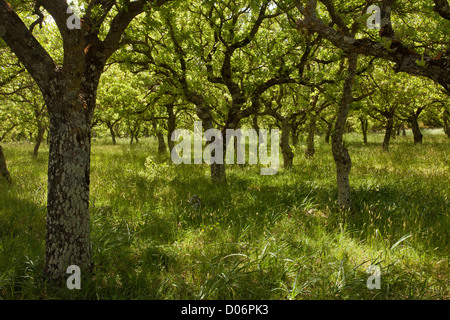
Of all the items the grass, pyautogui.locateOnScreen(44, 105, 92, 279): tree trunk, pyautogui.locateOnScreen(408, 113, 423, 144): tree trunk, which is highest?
pyautogui.locateOnScreen(408, 113, 423, 144): tree trunk

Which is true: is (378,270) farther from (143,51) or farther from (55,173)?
(143,51)

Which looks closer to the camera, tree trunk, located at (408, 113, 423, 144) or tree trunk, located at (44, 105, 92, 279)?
tree trunk, located at (44, 105, 92, 279)

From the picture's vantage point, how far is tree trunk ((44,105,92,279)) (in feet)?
9.95

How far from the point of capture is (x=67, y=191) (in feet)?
10.2

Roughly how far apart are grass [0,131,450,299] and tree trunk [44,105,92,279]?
358mm

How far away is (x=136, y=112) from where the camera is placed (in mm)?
11922

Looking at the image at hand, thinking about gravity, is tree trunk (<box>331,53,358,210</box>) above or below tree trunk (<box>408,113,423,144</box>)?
below

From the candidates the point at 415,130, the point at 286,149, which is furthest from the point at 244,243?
the point at 415,130

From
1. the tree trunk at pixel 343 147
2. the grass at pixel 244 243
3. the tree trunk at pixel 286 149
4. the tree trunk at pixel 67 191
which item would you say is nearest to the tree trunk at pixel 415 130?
the tree trunk at pixel 286 149

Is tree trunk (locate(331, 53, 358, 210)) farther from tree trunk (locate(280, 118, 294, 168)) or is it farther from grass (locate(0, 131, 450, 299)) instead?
tree trunk (locate(280, 118, 294, 168))

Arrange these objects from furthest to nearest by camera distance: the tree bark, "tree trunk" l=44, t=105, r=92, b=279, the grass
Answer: the grass < "tree trunk" l=44, t=105, r=92, b=279 < the tree bark

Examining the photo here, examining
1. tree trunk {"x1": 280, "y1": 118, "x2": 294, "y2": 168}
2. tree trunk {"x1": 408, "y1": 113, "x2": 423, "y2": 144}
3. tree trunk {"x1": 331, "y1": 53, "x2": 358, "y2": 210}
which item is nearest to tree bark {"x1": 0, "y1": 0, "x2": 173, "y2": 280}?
tree trunk {"x1": 331, "y1": 53, "x2": 358, "y2": 210}

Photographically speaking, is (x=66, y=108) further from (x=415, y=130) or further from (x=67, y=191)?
(x=415, y=130)
